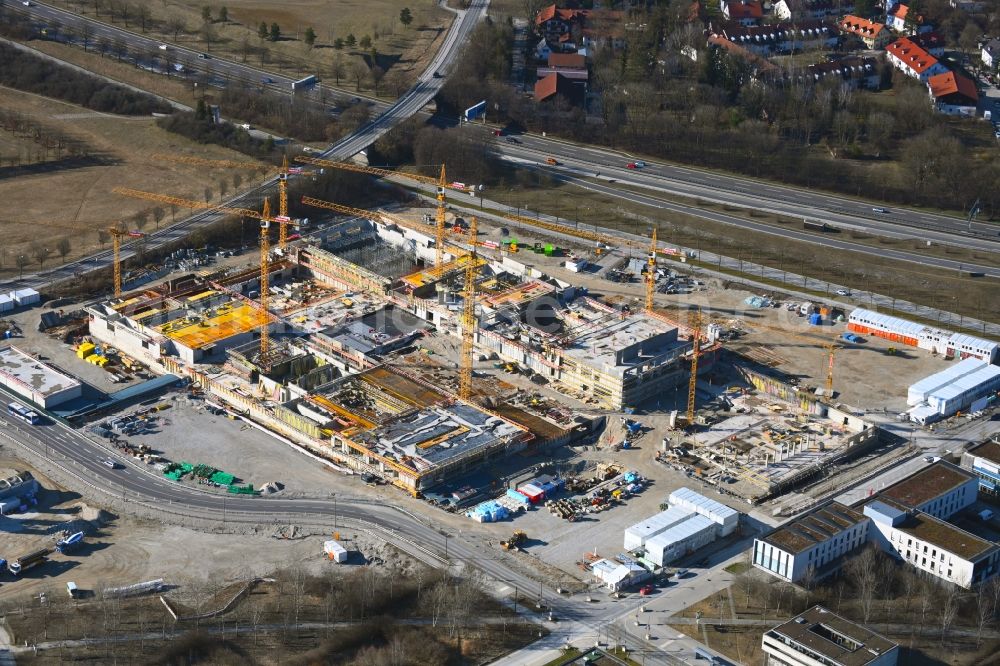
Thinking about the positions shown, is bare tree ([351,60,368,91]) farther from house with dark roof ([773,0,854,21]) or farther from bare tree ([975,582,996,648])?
bare tree ([975,582,996,648])

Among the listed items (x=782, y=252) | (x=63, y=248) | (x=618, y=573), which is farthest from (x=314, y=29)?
(x=618, y=573)

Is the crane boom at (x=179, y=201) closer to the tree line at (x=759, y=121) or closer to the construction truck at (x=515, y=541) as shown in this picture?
the tree line at (x=759, y=121)

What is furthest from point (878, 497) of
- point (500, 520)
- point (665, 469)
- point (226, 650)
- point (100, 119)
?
point (100, 119)

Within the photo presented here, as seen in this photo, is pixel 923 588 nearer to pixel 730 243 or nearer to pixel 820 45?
pixel 730 243

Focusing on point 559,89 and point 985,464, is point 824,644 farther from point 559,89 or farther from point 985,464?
point 559,89

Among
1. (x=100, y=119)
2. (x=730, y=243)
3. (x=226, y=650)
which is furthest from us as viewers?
(x=100, y=119)
